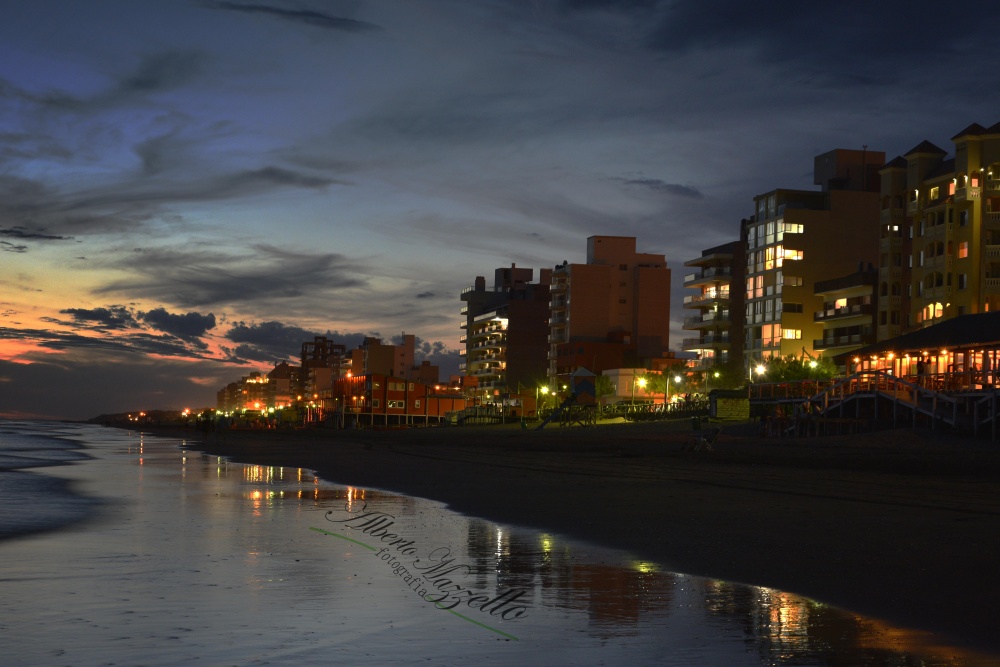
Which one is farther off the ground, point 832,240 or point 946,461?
point 832,240

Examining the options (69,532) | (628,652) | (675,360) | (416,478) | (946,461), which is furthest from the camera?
(675,360)

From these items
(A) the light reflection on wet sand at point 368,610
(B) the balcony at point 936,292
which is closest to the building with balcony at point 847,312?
(B) the balcony at point 936,292

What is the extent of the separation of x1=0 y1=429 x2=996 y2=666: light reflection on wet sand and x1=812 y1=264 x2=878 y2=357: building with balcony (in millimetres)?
85465

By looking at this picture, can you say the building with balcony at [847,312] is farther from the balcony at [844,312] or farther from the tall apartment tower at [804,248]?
the tall apartment tower at [804,248]

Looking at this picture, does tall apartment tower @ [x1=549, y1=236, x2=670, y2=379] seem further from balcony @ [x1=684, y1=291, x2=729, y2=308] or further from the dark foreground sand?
the dark foreground sand

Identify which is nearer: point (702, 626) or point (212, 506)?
point (702, 626)

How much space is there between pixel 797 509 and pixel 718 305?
105m

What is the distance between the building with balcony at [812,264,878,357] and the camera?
314 ft

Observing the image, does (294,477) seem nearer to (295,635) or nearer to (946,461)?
(946,461)

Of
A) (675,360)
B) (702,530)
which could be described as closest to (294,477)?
(702,530)

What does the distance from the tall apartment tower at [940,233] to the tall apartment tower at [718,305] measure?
27643 millimetres

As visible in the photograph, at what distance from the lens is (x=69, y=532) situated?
1706 cm

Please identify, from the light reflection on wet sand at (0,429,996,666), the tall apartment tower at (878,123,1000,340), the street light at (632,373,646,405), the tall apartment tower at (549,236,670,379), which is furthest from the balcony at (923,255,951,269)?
the light reflection on wet sand at (0,429,996,666)

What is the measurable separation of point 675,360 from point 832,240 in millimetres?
37431
